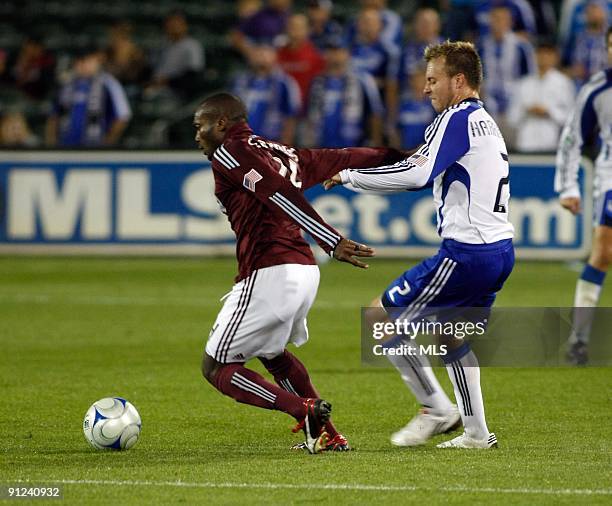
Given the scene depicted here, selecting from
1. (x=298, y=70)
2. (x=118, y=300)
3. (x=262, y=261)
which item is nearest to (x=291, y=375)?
(x=262, y=261)

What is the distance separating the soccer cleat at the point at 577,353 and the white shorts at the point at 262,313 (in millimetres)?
3630

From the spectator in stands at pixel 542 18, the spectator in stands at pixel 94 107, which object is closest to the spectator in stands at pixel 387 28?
the spectator in stands at pixel 542 18

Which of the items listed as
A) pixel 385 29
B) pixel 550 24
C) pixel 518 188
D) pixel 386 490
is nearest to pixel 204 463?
pixel 386 490

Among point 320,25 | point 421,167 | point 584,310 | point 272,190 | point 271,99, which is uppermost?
point 421,167

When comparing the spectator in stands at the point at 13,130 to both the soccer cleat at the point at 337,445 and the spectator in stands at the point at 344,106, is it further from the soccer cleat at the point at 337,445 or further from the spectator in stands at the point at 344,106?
the soccer cleat at the point at 337,445

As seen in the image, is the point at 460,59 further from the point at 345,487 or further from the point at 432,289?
the point at 345,487

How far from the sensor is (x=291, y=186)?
587 centimetres

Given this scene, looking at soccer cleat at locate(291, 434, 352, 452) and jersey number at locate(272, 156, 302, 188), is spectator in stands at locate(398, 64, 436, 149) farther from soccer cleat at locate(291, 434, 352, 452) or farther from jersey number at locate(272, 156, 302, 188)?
soccer cleat at locate(291, 434, 352, 452)

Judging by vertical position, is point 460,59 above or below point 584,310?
above

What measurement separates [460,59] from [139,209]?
10638 mm

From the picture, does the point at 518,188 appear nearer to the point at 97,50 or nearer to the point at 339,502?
the point at 97,50

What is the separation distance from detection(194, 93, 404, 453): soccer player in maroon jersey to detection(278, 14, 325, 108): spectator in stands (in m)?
11.4

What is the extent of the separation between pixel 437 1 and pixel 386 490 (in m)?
15.2

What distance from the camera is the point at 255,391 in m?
5.99
